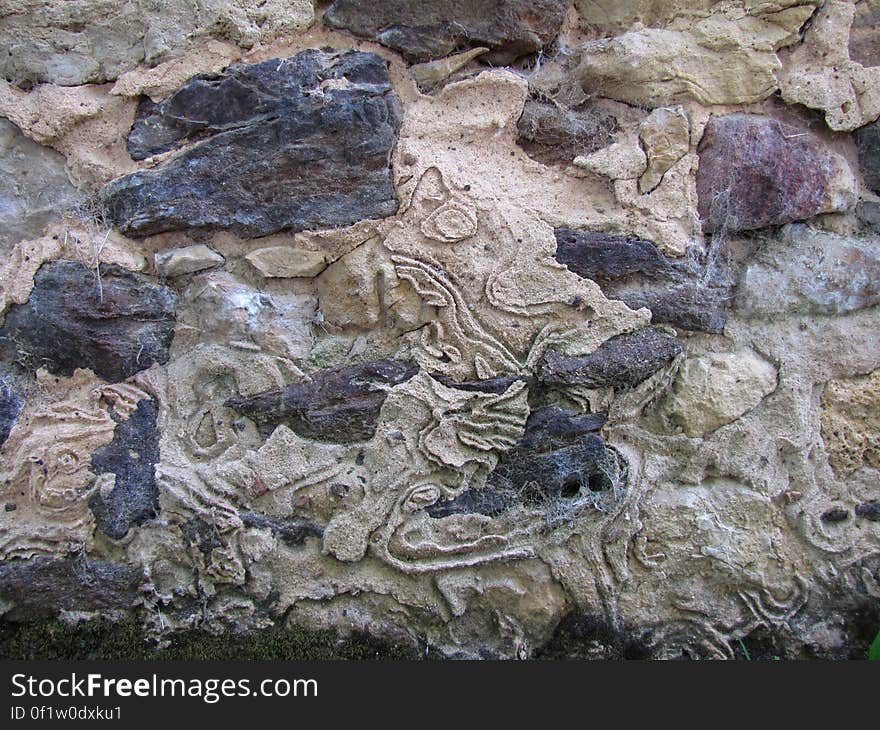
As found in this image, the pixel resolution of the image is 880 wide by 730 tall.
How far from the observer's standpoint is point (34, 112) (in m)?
2.06

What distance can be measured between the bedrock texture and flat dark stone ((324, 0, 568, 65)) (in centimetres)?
1

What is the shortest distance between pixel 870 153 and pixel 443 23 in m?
1.31

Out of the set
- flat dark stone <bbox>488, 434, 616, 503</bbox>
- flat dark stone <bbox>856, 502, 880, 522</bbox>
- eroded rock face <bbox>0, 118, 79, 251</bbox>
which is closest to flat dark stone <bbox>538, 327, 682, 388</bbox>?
flat dark stone <bbox>488, 434, 616, 503</bbox>

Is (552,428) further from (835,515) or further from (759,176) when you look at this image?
(759,176)

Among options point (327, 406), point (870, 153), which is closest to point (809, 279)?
point (870, 153)

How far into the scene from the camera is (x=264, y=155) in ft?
6.77

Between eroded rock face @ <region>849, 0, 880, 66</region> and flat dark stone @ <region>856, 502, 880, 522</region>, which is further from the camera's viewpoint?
eroded rock face @ <region>849, 0, 880, 66</region>

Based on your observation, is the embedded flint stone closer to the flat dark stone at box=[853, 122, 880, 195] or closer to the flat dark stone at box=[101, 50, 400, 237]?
the flat dark stone at box=[101, 50, 400, 237]

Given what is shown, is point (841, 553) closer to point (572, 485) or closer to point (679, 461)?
point (679, 461)

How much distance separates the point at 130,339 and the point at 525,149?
1.22 m

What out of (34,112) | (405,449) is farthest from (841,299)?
(34,112)

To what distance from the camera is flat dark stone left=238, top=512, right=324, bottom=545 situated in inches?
80.1

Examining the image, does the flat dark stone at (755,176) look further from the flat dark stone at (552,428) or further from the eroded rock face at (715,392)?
the flat dark stone at (552,428)

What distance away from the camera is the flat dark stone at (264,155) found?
206cm
